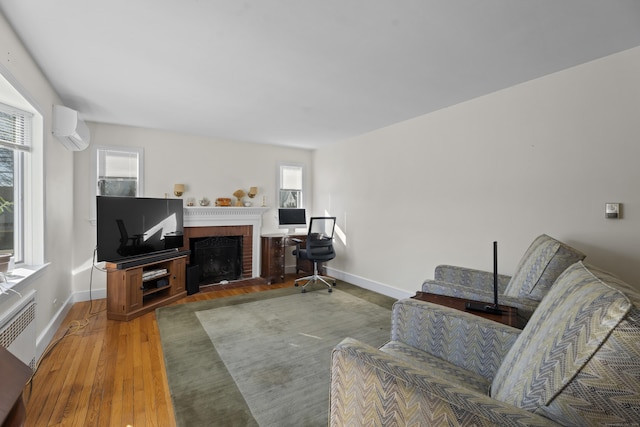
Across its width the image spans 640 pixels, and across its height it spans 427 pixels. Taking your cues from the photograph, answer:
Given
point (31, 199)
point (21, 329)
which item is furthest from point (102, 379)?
point (31, 199)

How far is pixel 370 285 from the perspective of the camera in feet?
15.2

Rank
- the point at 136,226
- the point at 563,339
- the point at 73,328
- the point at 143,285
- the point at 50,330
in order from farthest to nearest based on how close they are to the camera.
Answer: the point at 143,285
the point at 136,226
the point at 73,328
the point at 50,330
the point at 563,339

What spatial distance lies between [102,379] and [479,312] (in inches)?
110

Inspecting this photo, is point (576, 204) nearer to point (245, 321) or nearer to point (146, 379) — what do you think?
point (245, 321)

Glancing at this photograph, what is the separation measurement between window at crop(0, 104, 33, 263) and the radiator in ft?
1.73

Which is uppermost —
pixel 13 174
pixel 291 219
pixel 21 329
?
pixel 13 174

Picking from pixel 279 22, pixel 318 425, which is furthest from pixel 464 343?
pixel 279 22

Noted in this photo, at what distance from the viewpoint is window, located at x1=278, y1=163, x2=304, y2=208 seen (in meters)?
5.76

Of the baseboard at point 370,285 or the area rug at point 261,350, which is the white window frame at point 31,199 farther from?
the baseboard at point 370,285

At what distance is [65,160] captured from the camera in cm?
347

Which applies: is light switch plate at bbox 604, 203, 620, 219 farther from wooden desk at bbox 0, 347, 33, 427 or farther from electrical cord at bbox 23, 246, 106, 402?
electrical cord at bbox 23, 246, 106, 402

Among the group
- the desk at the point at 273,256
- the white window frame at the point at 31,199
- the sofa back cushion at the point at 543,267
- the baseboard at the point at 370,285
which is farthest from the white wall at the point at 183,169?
the sofa back cushion at the point at 543,267

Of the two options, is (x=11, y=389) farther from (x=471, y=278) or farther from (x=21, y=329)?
(x=471, y=278)

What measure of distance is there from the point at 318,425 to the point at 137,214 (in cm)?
326
